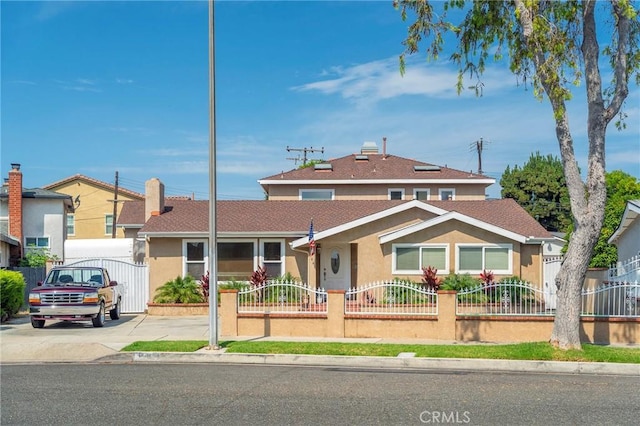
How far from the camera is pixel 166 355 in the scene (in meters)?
14.4

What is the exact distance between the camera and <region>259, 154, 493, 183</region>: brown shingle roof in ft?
123

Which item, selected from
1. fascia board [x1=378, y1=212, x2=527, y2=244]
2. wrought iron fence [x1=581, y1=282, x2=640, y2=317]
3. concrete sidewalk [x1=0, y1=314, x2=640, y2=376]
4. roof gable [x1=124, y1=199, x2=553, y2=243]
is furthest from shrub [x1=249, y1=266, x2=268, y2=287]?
wrought iron fence [x1=581, y1=282, x2=640, y2=317]

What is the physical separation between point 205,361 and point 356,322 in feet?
14.8

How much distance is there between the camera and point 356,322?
1738cm

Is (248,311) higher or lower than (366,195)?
lower

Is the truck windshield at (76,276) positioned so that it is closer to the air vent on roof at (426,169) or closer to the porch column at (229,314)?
the porch column at (229,314)

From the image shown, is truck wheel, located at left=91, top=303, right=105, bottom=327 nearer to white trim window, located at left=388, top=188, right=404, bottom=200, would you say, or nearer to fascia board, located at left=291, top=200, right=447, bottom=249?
fascia board, located at left=291, top=200, right=447, bottom=249

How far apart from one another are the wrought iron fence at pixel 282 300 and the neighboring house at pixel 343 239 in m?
6.51

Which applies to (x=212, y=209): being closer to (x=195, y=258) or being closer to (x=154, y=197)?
(x=195, y=258)

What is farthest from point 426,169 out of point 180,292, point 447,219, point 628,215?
point 180,292

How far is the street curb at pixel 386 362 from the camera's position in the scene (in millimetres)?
13250

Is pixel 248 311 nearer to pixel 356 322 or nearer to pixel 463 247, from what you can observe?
pixel 356 322

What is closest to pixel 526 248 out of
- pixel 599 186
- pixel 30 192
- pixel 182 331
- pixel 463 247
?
pixel 463 247
